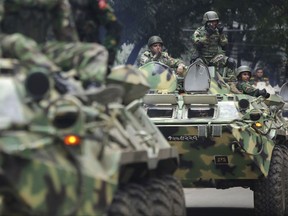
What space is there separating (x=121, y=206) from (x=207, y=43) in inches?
369

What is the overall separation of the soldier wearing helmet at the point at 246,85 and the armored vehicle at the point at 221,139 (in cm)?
89

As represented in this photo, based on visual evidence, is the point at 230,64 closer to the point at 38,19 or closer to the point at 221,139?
the point at 221,139

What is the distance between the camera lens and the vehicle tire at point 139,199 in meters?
9.25

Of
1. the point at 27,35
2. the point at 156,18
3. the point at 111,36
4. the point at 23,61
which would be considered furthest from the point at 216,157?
the point at 156,18

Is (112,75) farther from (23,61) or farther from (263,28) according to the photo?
(263,28)

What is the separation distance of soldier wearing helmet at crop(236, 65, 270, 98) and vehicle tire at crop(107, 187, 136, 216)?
26.9 feet

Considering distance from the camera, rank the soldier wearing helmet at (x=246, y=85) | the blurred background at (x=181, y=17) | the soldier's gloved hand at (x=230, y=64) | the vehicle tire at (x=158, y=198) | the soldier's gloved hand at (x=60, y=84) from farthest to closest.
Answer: the blurred background at (x=181, y=17) → the soldier's gloved hand at (x=230, y=64) → the soldier wearing helmet at (x=246, y=85) → the vehicle tire at (x=158, y=198) → the soldier's gloved hand at (x=60, y=84)

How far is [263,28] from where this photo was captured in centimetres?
3594

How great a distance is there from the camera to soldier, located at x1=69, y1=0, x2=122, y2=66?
10219 millimetres

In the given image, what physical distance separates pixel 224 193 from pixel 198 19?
16308mm

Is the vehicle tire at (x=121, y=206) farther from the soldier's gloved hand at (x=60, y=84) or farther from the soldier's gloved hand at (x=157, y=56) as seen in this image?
the soldier's gloved hand at (x=157, y=56)

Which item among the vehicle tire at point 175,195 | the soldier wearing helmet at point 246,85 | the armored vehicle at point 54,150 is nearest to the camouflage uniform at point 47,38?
the armored vehicle at point 54,150

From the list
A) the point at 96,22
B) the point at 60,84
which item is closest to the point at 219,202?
the point at 96,22

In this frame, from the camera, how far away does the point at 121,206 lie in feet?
29.1
